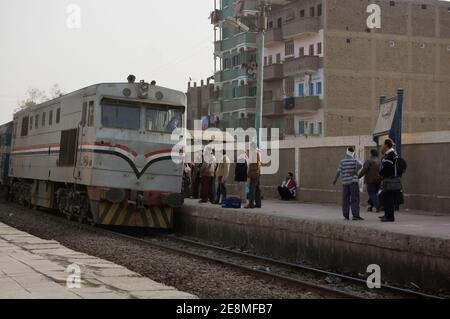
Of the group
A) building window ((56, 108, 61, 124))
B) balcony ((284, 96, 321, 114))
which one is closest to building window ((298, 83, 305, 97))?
balcony ((284, 96, 321, 114))

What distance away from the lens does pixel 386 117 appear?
1814cm

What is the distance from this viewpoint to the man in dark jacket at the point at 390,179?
1423cm

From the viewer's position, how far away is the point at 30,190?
27.0m

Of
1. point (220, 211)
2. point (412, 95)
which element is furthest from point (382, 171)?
point (412, 95)

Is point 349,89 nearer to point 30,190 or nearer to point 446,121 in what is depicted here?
point 446,121

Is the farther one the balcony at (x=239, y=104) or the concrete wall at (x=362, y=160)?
the balcony at (x=239, y=104)

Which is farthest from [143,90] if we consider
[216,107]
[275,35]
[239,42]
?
[216,107]

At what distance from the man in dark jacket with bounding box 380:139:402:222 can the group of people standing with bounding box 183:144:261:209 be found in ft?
17.3

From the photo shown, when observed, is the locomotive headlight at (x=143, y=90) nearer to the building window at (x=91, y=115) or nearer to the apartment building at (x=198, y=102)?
the building window at (x=91, y=115)

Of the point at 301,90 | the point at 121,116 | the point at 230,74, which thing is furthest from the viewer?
the point at 230,74

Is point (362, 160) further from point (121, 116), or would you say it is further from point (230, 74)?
point (230, 74)

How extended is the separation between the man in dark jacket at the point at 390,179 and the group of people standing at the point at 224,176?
17.3ft

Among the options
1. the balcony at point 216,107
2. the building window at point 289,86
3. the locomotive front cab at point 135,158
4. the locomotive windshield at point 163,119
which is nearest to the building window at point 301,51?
the building window at point 289,86

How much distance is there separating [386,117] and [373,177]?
5.56 feet
